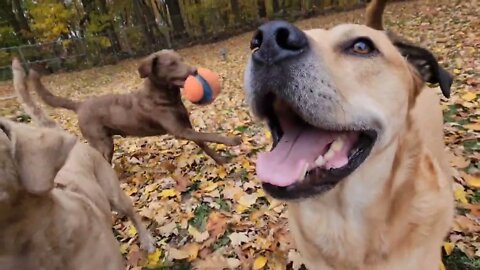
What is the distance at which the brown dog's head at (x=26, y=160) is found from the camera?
220cm

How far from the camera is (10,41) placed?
81.0ft

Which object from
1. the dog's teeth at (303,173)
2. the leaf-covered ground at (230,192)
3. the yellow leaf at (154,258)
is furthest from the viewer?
the yellow leaf at (154,258)

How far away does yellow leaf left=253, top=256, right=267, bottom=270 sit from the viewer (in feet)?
11.5

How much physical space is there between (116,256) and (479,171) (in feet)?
10.2

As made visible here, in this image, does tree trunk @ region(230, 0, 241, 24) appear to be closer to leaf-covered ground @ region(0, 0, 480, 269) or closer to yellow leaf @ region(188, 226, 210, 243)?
leaf-covered ground @ region(0, 0, 480, 269)

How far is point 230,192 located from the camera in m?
4.69

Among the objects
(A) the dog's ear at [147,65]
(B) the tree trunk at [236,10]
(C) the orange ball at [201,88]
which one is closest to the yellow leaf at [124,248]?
(C) the orange ball at [201,88]

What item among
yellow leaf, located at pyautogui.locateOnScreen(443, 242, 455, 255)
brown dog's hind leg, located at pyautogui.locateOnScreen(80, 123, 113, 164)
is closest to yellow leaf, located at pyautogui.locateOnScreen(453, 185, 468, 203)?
yellow leaf, located at pyautogui.locateOnScreen(443, 242, 455, 255)

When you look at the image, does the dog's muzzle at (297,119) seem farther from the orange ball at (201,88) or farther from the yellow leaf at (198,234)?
the orange ball at (201,88)

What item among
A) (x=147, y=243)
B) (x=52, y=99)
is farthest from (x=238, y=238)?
(x=52, y=99)

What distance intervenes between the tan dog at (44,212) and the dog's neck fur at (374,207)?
1.36 m

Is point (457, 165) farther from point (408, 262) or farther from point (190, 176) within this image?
point (190, 176)

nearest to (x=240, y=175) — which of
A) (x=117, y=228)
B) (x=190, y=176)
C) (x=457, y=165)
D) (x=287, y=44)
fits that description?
(x=190, y=176)

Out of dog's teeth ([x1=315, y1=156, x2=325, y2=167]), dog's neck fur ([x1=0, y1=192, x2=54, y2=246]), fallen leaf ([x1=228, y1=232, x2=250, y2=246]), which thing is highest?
dog's teeth ([x1=315, y1=156, x2=325, y2=167])
